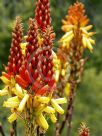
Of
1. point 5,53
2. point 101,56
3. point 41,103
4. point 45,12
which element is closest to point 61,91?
point 45,12

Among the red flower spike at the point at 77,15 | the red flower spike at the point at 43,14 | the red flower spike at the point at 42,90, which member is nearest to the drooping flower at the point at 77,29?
the red flower spike at the point at 77,15

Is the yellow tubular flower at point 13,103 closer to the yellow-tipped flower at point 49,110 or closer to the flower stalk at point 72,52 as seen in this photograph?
the yellow-tipped flower at point 49,110

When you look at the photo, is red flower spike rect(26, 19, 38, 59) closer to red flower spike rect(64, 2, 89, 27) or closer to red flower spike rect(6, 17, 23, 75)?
red flower spike rect(6, 17, 23, 75)

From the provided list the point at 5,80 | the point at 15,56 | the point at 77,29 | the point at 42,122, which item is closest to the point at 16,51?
the point at 15,56

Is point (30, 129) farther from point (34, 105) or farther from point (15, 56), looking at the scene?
point (15, 56)

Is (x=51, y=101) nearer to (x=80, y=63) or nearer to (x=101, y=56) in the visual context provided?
(x=80, y=63)

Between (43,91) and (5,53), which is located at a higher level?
(5,53)
